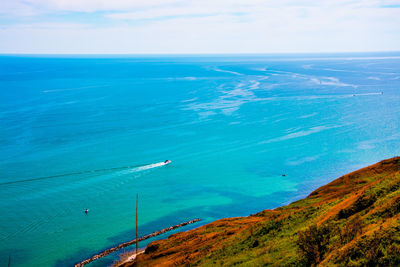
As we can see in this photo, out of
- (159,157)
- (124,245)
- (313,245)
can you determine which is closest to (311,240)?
(313,245)

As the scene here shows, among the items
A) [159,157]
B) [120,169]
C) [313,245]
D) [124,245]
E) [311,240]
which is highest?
[311,240]

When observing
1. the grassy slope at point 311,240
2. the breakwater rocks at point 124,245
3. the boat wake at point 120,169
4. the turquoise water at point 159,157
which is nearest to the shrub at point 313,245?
the grassy slope at point 311,240

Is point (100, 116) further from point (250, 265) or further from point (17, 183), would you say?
point (250, 265)

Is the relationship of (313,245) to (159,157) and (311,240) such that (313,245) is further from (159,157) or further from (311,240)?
(159,157)

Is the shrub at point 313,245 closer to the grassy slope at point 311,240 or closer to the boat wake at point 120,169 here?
the grassy slope at point 311,240

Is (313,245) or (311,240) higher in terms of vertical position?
(311,240)

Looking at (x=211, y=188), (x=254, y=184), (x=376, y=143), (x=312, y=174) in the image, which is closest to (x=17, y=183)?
(x=211, y=188)
